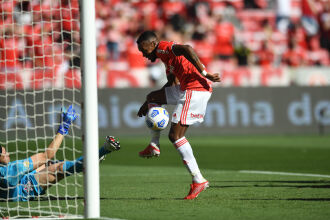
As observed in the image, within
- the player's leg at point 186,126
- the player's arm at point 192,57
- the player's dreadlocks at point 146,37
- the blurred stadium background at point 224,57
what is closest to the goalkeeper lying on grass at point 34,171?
the player's leg at point 186,126

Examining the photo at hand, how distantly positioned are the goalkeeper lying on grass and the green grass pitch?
0.76ft

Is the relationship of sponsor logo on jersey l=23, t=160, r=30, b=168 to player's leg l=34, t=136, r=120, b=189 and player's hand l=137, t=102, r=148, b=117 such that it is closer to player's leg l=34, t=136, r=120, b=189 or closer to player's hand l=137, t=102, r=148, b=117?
player's leg l=34, t=136, r=120, b=189

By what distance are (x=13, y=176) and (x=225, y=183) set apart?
130 inches

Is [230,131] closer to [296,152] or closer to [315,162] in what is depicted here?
[296,152]

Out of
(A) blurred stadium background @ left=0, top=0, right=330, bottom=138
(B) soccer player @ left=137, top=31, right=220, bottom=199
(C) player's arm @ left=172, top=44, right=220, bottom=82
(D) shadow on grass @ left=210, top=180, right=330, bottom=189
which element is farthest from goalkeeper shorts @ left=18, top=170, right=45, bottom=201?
(A) blurred stadium background @ left=0, top=0, right=330, bottom=138

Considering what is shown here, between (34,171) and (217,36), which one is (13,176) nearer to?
(34,171)

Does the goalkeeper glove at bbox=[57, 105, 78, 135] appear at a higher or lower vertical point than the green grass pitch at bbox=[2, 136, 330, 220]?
higher

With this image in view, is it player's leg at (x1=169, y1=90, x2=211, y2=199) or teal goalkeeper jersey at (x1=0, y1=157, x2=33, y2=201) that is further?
player's leg at (x1=169, y1=90, x2=211, y2=199)

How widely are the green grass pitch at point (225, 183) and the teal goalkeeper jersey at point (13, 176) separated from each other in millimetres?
280

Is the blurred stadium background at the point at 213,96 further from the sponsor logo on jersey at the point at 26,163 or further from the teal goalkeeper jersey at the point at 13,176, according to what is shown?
Result: the sponsor logo on jersey at the point at 26,163

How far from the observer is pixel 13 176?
773 cm

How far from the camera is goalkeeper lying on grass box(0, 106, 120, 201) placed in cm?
774

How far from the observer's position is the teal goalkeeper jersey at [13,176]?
25.3 ft

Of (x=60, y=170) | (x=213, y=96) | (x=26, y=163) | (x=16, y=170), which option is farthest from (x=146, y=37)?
(x=213, y=96)
